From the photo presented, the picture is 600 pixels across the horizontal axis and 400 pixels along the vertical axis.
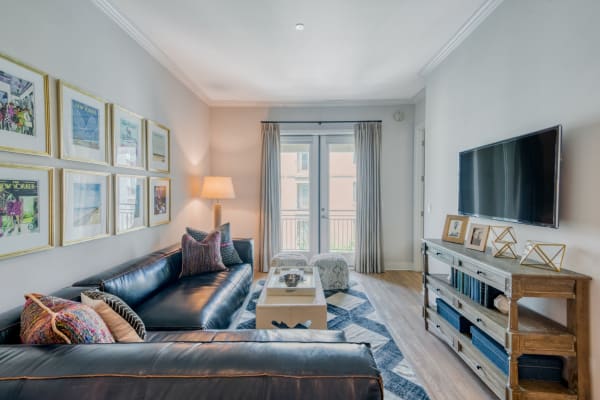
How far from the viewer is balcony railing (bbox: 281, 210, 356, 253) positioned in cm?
457

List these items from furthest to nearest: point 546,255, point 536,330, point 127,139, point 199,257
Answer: point 199,257 → point 127,139 → point 546,255 → point 536,330

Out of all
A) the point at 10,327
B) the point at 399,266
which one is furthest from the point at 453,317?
the point at 10,327

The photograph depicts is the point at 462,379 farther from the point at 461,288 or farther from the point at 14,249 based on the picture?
the point at 14,249

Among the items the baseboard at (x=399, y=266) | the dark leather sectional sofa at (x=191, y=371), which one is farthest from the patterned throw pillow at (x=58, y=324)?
the baseboard at (x=399, y=266)

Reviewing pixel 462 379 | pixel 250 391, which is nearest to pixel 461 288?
pixel 462 379

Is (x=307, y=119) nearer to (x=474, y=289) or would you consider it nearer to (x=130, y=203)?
(x=130, y=203)

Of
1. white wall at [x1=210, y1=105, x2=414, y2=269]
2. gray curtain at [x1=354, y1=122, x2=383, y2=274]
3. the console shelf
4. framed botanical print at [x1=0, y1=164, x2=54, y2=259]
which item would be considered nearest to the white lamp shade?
white wall at [x1=210, y1=105, x2=414, y2=269]

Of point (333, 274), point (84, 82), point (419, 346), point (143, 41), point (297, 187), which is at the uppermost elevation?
point (143, 41)

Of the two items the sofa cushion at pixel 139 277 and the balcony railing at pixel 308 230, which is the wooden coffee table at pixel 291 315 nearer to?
the sofa cushion at pixel 139 277

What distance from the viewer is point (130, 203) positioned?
8.14ft

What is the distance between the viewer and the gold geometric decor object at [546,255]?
5.05ft

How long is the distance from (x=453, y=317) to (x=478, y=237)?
2.13 feet

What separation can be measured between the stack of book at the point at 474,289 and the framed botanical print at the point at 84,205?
2.79 meters

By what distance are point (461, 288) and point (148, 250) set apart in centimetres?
289
